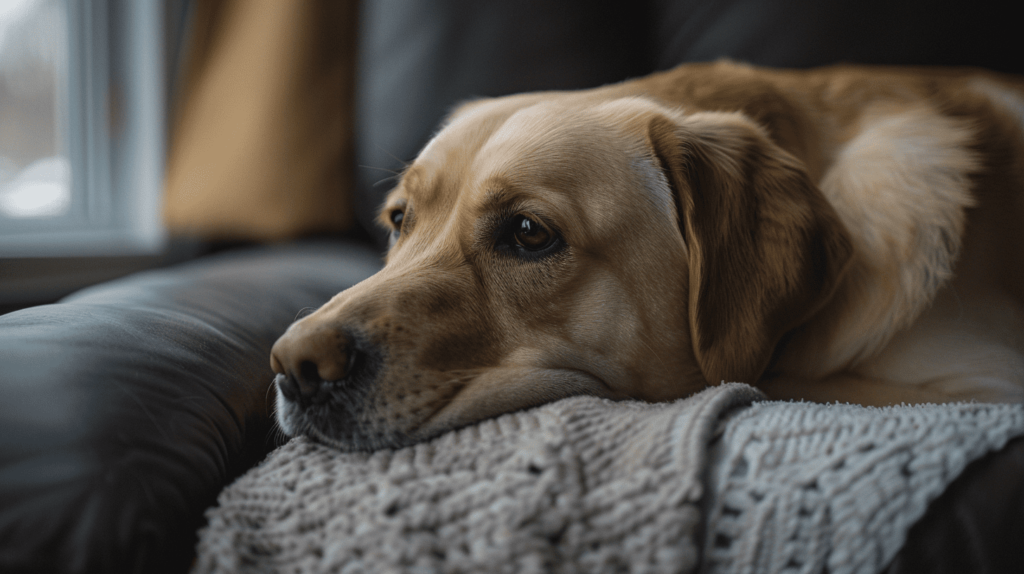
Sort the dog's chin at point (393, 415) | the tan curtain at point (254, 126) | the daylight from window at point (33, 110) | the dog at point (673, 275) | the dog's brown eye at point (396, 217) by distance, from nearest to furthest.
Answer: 1. the dog's chin at point (393, 415)
2. the dog at point (673, 275)
3. the dog's brown eye at point (396, 217)
4. the daylight from window at point (33, 110)
5. the tan curtain at point (254, 126)

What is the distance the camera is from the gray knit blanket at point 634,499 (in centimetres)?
65

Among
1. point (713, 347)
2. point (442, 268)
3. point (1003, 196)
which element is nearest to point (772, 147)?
point (713, 347)

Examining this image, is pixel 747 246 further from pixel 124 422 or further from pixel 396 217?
pixel 124 422

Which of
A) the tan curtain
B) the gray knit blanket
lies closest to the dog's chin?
the gray knit blanket

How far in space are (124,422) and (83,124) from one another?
304 cm

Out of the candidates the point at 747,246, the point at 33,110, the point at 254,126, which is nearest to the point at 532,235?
the point at 747,246

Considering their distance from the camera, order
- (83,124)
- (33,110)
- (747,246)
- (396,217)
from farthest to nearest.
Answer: (83,124)
(33,110)
(396,217)
(747,246)

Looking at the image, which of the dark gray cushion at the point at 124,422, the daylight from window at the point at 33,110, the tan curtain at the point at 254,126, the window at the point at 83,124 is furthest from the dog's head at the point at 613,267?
the daylight from window at the point at 33,110

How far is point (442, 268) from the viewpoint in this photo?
1.19 m

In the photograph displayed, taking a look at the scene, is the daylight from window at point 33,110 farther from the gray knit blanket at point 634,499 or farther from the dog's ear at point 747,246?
the dog's ear at point 747,246

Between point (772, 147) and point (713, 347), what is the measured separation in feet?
1.48

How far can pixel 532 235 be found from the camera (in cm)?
117

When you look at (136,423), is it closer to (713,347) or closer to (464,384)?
(464,384)

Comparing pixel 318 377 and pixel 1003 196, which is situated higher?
pixel 1003 196
